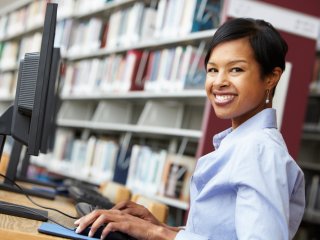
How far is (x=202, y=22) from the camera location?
3.57m

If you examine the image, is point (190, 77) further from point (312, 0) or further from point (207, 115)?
point (312, 0)

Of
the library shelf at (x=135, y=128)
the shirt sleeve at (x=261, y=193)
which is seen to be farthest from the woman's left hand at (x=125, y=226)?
the library shelf at (x=135, y=128)

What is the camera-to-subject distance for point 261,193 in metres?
1.08

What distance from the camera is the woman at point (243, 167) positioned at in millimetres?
1086

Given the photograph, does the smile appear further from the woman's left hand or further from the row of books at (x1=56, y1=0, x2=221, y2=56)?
the row of books at (x1=56, y1=0, x2=221, y2=56)

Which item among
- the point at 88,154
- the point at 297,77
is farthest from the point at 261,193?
the point at 88,154

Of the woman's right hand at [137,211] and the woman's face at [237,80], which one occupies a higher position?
the woman's face at [237,80]

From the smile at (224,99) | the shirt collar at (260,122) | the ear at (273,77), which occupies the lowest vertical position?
the shirt collar at (260,122)

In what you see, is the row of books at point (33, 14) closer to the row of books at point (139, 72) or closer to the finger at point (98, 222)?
the row of books at point (139, 72)

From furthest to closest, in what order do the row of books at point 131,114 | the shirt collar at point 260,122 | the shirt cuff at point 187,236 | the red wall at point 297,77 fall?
the row of books at point 131,114 < the red wall at point 297,77 < the shirt collar at point 260,122 < the shirt cuff at point 187,236

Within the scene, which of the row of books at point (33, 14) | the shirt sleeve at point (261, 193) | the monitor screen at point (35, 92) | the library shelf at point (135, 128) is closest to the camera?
the shirt sleeve at point (261, 193)

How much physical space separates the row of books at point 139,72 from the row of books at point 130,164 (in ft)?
1.36

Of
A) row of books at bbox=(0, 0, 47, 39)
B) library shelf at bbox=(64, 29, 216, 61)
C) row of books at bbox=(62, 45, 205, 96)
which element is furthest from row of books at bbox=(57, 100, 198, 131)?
row of books at bbox=(0, 0, 47, 39)

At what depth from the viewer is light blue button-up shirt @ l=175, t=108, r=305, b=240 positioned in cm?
108
